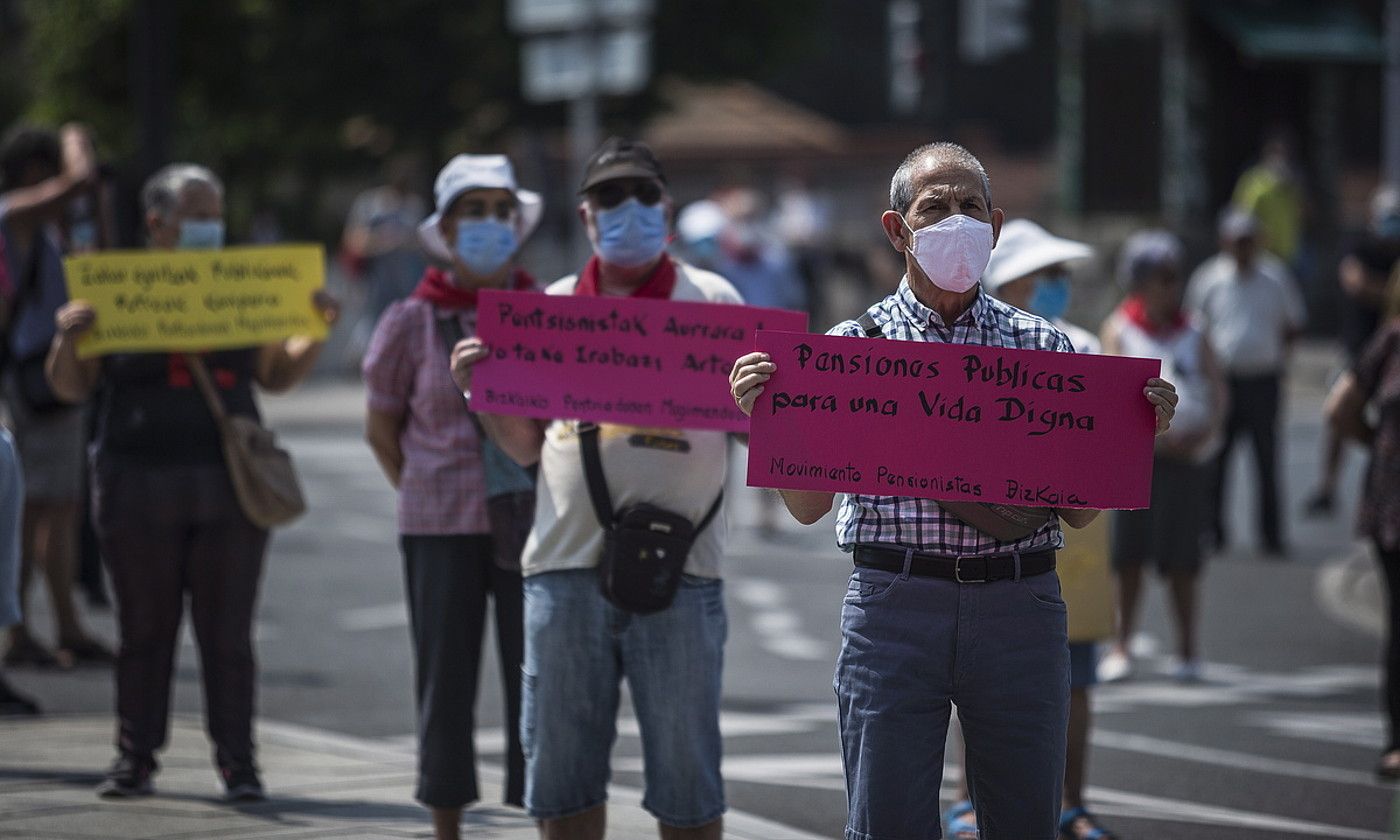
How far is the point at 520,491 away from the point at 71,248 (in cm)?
421

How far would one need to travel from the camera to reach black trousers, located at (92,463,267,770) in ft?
22.4

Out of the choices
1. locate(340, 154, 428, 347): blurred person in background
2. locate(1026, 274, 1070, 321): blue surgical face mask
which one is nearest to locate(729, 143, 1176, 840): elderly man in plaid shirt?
locate(1026, 274, 1070, 321): blue surgical face mask

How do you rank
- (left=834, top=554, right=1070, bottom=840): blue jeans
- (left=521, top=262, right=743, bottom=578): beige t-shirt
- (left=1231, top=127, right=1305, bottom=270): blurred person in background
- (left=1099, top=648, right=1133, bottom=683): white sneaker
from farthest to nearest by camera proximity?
(left=1231, top=127, right=1305, bottom=270): blurred person in background → (left=1099, top=648, right=1133, bottom=683): white sneaker → (left=521, top=262, right=743, bottom=578): beige t-shirt → (left=834, top=554, right=1070, bottom=840): blue jeans

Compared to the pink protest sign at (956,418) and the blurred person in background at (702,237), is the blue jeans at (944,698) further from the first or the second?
the blurred person in background at (702,237)

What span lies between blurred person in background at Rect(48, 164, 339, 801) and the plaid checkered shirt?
283 centimetres

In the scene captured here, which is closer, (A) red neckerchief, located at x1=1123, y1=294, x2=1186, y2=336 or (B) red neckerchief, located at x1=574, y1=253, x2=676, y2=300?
(B) red neckerchief, located at x1=574, y1=253, x2=676, y2=300

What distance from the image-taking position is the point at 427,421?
6070mm

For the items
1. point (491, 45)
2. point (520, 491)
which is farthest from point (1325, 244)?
point (520, 491)

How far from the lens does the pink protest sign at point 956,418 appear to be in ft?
15.1

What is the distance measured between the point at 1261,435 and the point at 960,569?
975cm

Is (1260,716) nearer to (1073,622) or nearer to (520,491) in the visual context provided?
(1073,622)

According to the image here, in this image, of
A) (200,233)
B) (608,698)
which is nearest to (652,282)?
(608,698)

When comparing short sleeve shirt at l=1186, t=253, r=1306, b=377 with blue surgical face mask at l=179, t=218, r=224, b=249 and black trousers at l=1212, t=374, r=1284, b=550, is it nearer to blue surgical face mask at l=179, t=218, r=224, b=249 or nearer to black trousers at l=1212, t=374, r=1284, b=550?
black trousers at l=1212, t=374, r=1284, b=550

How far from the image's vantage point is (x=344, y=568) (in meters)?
13.3
